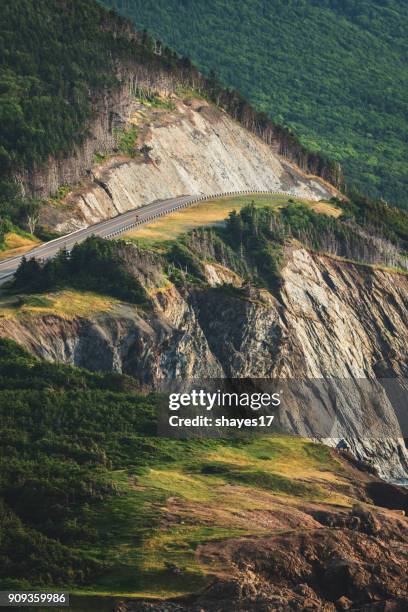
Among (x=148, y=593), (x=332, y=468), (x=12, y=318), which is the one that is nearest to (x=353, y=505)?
(x=332, y=468)

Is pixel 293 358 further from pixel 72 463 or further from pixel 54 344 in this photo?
pixel 72 463

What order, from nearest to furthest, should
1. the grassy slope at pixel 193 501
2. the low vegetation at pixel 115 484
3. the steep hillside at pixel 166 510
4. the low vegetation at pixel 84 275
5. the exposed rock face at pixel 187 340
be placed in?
the steep hillside at pixel 166 510
the grassy slope at pixel 193 501
the low vegetation at pixel 115 484
the exposed rock face at pixel 187 340
the low vegetation at pixel 84 275

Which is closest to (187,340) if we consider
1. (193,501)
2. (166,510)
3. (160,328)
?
(160,328)

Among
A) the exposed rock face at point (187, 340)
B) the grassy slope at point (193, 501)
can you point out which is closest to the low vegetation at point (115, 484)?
the grassy slope at point (193, 501)

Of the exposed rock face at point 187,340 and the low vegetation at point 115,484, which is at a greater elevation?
the exposed rock face at point 187,340

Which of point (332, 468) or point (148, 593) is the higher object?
point (332, 468)

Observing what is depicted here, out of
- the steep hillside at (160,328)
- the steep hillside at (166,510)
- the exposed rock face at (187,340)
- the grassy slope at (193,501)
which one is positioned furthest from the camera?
the steep hillside at (160,328)

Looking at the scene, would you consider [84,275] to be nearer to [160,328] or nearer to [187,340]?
[160,328]

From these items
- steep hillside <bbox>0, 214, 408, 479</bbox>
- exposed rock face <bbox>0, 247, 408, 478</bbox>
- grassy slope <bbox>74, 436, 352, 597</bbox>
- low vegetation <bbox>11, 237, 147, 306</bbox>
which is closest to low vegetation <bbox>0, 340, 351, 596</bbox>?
grassy slope <bbox>74, 436, 352, 597</bbox>

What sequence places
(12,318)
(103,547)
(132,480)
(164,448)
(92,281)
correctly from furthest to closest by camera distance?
(92,281), (12,318), (164,448), (132,480), (103,547)

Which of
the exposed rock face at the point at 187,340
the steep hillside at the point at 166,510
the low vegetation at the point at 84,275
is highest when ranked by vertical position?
the low vegetation at the point at 84,275

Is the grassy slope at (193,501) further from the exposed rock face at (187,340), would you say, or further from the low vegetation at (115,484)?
the exposed rock face at (187,340)
